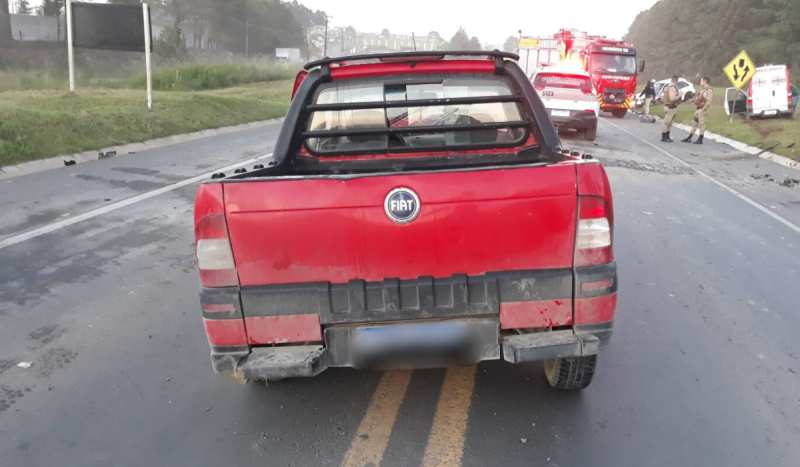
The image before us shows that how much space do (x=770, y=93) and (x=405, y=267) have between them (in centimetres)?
2262

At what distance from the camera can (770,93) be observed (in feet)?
69.4

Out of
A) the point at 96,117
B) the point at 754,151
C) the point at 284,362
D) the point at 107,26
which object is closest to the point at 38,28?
the point at 107,26

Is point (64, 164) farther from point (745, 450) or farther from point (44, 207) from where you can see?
point (745, 450)

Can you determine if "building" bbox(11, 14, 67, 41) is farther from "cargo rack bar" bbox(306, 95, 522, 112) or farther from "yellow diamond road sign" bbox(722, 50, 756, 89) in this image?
"cargo rack bar" bbox(306, 95, 522, 112)

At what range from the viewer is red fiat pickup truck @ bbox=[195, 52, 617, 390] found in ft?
9.21

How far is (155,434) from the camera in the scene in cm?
322

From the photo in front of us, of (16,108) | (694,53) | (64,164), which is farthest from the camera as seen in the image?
(694,53)

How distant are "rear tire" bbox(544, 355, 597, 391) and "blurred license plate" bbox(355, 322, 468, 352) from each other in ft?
2.48

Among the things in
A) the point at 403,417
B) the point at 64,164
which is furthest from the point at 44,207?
the point at 403,417

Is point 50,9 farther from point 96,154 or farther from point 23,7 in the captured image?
point 96,154

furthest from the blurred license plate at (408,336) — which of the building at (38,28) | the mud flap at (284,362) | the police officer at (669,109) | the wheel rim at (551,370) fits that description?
the building at (38,28)

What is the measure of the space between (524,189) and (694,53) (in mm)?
70782

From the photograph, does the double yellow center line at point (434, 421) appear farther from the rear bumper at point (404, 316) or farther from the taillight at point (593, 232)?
the taillight at point (593, 232)

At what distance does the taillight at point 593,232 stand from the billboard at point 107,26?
17148 mm
